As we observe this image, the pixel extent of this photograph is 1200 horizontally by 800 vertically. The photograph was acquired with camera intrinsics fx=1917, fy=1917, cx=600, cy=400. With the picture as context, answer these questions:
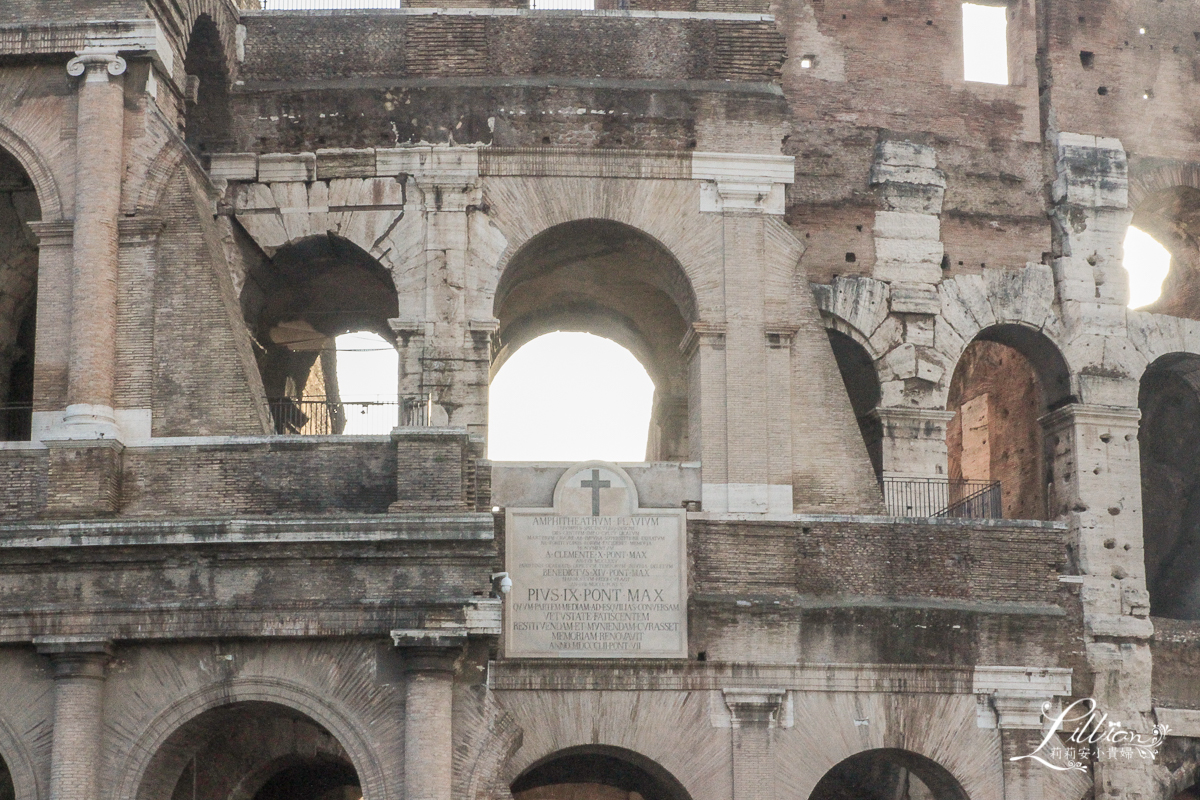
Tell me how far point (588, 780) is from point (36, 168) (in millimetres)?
9092

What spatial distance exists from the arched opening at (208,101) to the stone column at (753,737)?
8.20 meters

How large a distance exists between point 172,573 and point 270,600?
36.1 inches

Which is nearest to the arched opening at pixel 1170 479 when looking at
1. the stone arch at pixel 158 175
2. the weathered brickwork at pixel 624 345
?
the weathered brickwork at pixel 624 345

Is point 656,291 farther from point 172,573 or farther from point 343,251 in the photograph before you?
point 172,573

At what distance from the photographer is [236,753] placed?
61.6ft

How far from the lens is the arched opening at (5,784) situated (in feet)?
61.4

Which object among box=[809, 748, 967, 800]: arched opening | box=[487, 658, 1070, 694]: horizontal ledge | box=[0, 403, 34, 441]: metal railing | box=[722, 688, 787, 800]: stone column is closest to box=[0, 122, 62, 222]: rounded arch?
box=[0, 403, 34, 441]: metal railing

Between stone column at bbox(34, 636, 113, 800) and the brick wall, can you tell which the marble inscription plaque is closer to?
the brick wall

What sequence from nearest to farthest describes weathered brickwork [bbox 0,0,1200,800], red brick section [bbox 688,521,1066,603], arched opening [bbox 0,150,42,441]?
weathered brickwork [bbox 0,0,1200,800]
red brick section [bbox 688,521,1066,603]
arched opening [bbox 0,150,42,441]

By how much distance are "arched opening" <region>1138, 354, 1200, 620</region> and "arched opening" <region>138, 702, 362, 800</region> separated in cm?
1129

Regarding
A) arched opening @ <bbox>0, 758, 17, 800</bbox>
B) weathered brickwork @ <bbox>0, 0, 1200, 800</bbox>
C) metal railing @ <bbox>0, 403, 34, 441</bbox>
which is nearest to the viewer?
weathered brickwork @ <bbox>0, 0, 1200, 800</bbox>

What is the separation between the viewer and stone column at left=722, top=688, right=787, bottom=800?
19.5 meters

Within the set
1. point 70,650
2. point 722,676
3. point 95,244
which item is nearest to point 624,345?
point 722,676

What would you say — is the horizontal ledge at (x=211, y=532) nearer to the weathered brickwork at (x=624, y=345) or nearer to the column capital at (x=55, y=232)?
the weathered brickwork at (x=624, y=345)
